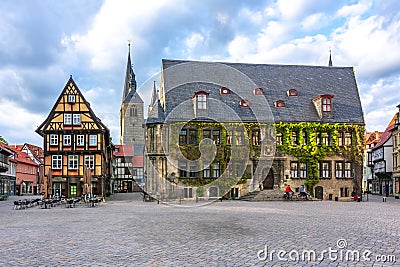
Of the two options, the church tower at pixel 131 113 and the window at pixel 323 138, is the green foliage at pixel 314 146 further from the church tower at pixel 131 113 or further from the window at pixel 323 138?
the church tower at pixel 131 113

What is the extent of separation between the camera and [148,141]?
41.7 meters

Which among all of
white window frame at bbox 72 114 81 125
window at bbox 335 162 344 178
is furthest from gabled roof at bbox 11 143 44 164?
window at bbox 335 162 344 178

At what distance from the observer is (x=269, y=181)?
4425cm

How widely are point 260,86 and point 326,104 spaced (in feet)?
22.1

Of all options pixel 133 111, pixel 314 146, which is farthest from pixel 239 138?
pixel 133 111

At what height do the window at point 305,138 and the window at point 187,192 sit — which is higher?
the window at point 305,138

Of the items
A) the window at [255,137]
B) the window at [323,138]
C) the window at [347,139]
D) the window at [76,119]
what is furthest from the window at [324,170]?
the window at [76,119]

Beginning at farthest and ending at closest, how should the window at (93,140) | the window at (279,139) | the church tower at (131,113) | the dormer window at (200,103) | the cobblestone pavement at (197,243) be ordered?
the church tower at (131,113) → the window at (93,140) → the window at (279,139) → the dormer window at (200,103) → the cobblestone pavement at (197,243)

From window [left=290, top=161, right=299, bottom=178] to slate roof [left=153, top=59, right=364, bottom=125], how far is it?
4.18 metres

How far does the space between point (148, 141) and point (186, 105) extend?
204 inches

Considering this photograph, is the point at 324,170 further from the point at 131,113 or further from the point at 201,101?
the point at 131,113

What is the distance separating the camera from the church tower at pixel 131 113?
4139 inches

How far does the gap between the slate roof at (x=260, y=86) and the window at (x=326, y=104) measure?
888mm

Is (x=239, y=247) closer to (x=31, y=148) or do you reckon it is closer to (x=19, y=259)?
(x=19, y=259)
